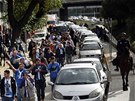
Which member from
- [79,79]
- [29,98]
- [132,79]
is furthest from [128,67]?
[29,98]

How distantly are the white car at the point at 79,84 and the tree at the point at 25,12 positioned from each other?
19.4m

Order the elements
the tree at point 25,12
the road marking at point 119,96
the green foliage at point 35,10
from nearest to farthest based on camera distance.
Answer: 1. the road marking at point 119,96
2. the tree at point 25,12
3. the green foliage at point 35,10

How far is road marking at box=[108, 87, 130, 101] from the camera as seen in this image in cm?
1959

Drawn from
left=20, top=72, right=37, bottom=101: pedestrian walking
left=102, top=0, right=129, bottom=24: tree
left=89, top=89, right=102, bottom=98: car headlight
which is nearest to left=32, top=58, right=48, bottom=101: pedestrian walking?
left=20, top=72, right=37, bottom=101: pedestrian walking

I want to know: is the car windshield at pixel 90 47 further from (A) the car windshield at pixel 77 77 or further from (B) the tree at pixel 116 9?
(B) the tree at pixel 116 9

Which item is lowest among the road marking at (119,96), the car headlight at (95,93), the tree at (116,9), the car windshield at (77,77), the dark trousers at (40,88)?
the tree at (116,9)

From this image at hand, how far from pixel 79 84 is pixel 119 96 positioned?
13.2 feet

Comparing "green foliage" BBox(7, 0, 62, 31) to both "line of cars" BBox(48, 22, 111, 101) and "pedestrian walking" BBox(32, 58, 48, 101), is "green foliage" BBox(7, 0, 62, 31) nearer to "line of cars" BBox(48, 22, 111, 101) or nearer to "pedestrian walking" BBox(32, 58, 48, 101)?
"pedestrian walking" BBox(32, 58, 48, 101)

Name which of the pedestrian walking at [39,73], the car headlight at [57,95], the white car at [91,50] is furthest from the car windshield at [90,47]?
the car headlight at [57,95]

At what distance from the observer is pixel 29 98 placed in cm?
1530

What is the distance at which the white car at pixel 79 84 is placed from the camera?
15.9 meters

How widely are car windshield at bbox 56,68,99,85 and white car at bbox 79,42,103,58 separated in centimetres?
1178

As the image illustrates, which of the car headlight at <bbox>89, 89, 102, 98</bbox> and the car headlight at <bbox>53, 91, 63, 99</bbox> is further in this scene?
the car headlight at <bbox>53, 91, 63, 99</bbox>

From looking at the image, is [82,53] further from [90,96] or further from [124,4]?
[124,4]
